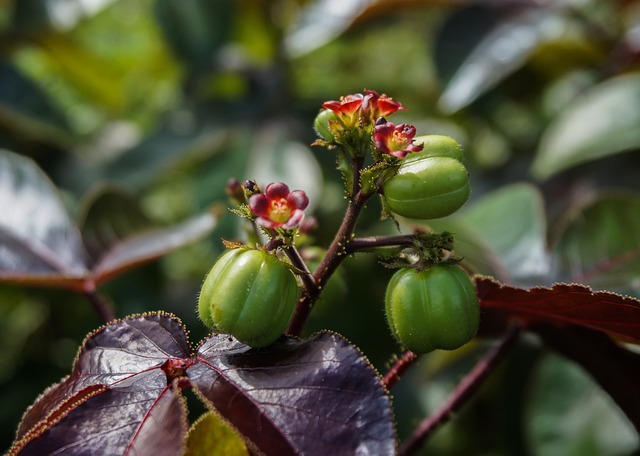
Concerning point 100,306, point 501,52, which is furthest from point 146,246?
point 501,52

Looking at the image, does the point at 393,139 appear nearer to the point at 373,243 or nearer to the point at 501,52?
the point at 373,243

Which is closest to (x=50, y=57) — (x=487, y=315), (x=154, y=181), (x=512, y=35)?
(x=154, y=181)

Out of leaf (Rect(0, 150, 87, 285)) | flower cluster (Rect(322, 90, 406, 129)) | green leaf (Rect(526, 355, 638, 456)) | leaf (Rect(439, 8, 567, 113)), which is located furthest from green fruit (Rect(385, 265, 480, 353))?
leaf (Rect(439, 8, 567, 113))

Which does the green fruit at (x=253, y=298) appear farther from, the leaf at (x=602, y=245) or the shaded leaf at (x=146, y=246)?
the leaf at (x=602, y=245)

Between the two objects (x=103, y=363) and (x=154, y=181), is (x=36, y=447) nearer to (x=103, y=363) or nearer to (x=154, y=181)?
(x=103, y=363)

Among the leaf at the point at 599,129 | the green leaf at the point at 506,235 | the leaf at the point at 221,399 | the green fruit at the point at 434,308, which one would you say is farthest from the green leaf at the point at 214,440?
the leaf at the point at 599,129

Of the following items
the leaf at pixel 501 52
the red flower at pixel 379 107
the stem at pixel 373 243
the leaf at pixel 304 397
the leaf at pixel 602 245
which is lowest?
the leaf at pixel 602 245

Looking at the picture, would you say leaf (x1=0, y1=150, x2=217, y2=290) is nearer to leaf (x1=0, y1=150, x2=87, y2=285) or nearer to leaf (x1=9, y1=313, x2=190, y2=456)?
leaf (x1=0, y1=150, x2=87, y2=285)
